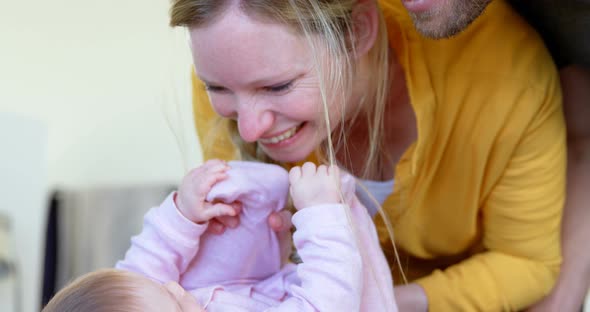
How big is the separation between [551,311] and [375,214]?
33 centimetres

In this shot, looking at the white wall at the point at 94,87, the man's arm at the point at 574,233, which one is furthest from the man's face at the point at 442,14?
the white wall at the point at 94,87

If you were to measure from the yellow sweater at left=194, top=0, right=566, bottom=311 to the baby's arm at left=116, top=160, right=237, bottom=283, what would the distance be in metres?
0.26

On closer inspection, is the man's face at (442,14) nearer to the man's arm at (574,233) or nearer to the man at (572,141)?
the man at (572,141)

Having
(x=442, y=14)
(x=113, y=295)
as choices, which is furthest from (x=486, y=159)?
(x=113, y=295)

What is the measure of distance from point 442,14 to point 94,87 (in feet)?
4.80

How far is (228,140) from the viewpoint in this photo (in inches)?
47.1

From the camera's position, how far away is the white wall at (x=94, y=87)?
2152 mm

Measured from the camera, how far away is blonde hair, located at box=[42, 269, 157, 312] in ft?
2.62

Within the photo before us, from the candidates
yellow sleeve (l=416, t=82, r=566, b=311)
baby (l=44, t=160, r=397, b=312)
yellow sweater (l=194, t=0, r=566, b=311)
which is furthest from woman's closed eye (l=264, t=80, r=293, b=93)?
yellow sleeve (l=416, t=82, r=566, b=311)

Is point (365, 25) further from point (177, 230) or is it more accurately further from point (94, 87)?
point (94, 87)

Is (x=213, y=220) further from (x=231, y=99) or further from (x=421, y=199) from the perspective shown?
(x=421, y=199)

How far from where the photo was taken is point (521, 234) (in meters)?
1.13

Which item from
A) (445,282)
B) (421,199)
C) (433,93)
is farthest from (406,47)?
(445,282)

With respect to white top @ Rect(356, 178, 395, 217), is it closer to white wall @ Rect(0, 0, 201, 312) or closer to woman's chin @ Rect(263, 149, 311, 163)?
woman's chin @ Rect(263, 149, 311, 163)
